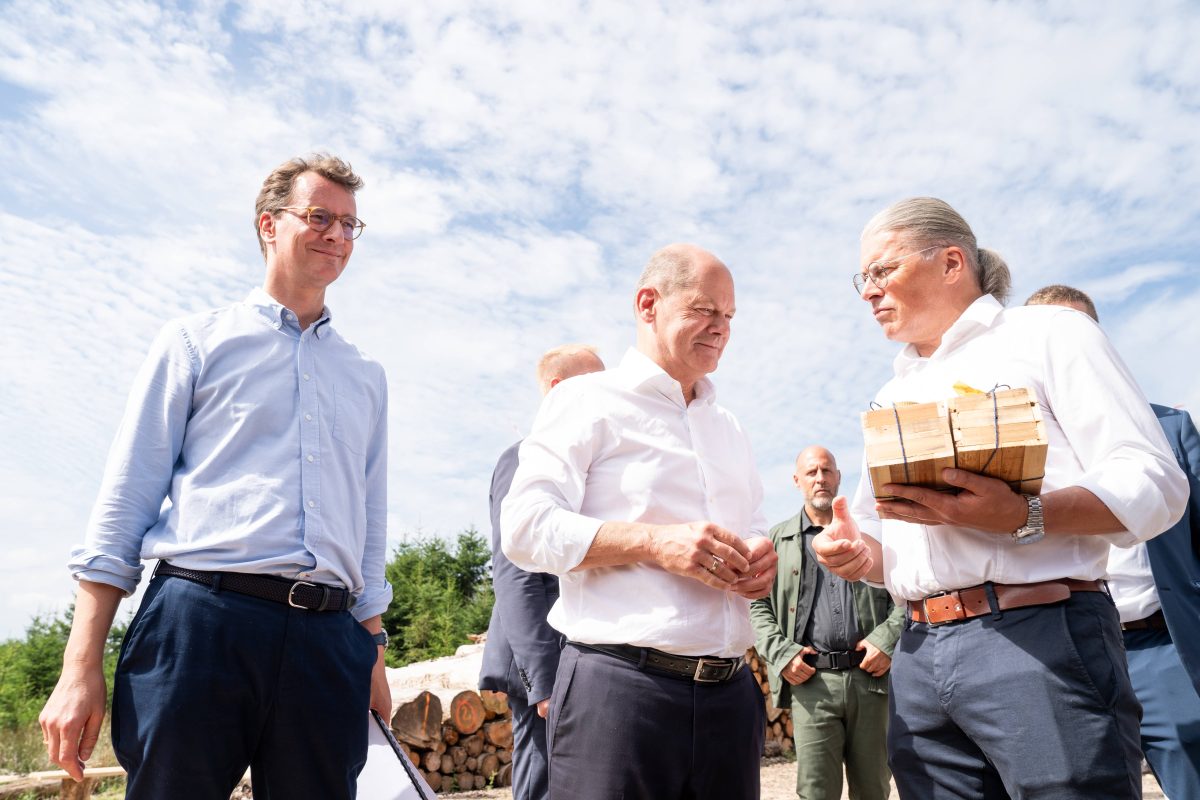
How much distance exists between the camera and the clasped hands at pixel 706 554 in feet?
6.76

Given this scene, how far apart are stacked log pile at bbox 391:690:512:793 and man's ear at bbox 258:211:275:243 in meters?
5.37

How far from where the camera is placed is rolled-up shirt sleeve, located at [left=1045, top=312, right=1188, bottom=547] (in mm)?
1953

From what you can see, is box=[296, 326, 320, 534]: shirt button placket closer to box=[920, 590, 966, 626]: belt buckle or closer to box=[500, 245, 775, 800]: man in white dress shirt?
box=[500, 245, 775, 800]: man in white dress shirt

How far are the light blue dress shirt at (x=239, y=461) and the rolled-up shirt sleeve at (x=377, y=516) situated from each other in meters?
0.02

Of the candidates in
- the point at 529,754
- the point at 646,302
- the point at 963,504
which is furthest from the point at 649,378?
the point at 529,754

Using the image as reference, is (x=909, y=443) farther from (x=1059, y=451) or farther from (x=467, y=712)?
(x=467, y=712)

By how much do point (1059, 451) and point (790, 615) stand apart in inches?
131

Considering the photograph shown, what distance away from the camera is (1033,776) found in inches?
75.1

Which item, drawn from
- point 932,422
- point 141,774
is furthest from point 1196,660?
point 141,774

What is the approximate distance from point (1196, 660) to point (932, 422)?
1800 mm

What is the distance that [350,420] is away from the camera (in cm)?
261

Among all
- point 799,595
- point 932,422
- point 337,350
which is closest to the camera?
point 932,422

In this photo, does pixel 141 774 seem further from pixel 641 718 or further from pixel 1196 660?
pixel 1196 660

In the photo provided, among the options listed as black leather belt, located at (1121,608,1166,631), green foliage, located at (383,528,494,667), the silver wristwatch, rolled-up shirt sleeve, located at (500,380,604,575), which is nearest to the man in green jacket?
black leather belt, located at (1121,608,1166,631)
